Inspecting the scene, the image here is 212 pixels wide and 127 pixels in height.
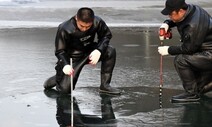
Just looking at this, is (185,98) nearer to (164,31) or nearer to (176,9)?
(164,31)

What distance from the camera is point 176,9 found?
6.19 m

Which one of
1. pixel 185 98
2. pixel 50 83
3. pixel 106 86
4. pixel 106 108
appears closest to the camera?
pixel 106 108

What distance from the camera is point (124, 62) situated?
9508 mm

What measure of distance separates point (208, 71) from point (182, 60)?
1.30 feet

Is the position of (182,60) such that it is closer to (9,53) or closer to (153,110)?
(153,110)

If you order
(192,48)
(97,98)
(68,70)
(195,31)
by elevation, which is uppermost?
(195,31)

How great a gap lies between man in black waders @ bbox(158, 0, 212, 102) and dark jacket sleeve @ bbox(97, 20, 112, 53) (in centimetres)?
76

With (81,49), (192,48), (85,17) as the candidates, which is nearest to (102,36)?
(81,49)

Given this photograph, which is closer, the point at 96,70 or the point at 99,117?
the point at 99,117

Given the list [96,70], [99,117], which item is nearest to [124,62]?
[96,70]

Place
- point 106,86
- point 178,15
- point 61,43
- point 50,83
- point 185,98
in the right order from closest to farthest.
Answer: point 178,15, point 185,98, point 61,43, point 106,86, point 50,83

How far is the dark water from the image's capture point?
18.3 feet

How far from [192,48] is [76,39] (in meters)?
1.50

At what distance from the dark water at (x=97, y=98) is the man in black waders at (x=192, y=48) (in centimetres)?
21
